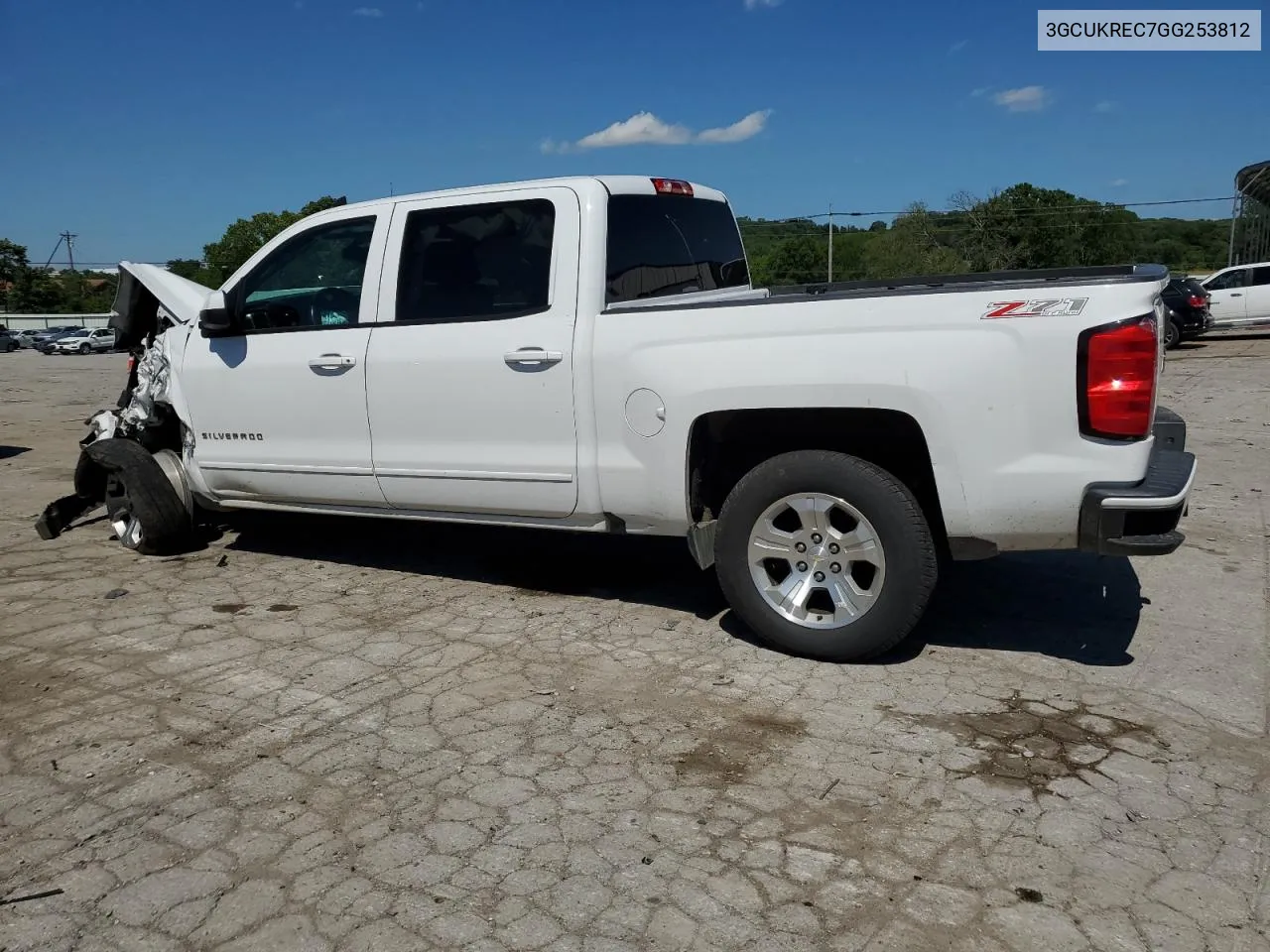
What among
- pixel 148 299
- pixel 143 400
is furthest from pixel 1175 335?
pixel 143 400

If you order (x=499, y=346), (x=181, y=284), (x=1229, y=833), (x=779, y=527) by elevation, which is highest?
(x=181, y=284)

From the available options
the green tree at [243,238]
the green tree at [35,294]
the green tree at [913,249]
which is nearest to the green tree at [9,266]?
the green tree at [35,294]

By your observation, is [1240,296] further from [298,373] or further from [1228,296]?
[298,373]

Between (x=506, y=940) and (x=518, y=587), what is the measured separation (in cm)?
302

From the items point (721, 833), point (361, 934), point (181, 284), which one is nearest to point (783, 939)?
point (721, 833)

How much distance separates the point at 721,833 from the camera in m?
3.07

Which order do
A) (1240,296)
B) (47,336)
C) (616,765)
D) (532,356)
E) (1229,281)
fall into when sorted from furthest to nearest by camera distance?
1. (47,336)
2. (1229,281)
3. (1240,296)
4. (532,356)
5. (616,765)

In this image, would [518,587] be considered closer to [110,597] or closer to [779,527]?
[779,527]

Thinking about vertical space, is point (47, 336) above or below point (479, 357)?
above

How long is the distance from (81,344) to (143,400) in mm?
45702

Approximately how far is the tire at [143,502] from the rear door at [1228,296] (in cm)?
2348

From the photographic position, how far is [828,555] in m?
4.22

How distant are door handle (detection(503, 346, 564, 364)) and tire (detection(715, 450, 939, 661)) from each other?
99cm

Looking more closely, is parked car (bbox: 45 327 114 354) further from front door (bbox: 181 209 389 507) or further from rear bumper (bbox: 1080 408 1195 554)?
rear bumper (bbox: 1080 408 1195 554)
